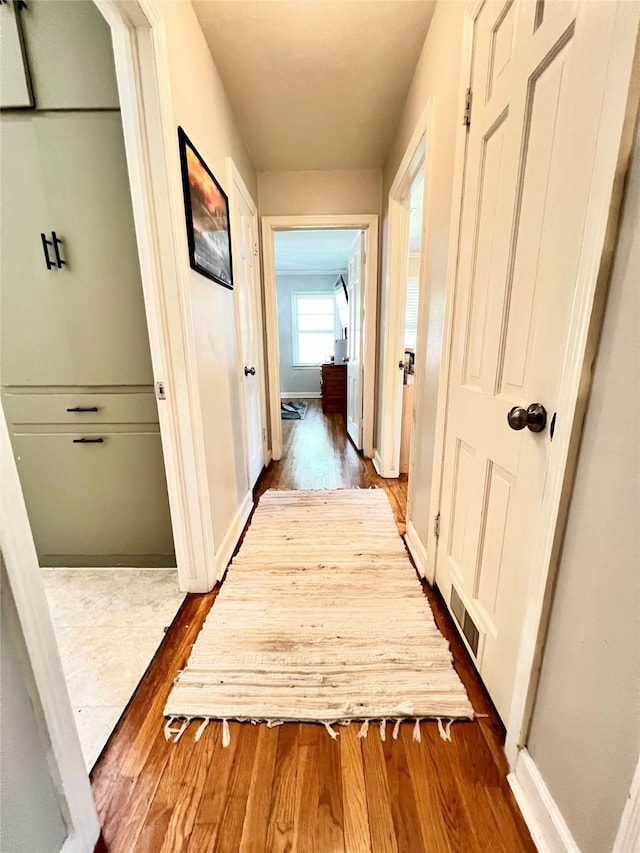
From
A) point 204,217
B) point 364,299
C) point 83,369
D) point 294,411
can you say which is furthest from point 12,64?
point 294,411

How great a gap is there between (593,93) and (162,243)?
4.19 ft

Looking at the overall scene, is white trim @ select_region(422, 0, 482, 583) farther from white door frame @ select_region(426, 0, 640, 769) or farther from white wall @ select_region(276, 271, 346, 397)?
white wall @ select_region(276, 271, 346, 397)

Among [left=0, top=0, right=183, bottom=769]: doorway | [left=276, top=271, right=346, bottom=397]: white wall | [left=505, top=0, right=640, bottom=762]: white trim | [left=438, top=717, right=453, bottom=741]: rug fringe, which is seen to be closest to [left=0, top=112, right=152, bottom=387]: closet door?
[left=0, top=0, right=183, bottom=769]: doorway

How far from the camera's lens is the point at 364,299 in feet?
10.1

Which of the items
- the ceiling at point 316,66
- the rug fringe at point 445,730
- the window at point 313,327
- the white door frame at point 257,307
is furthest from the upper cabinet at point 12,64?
the window at point 313,327

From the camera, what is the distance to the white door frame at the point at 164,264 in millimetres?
1127

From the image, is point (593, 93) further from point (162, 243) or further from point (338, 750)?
point (338, 750)

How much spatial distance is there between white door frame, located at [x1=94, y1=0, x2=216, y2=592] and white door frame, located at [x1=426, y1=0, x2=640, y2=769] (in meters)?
1.24

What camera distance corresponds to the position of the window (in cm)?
653

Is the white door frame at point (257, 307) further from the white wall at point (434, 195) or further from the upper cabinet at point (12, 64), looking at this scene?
the white wall at point (434, 195)

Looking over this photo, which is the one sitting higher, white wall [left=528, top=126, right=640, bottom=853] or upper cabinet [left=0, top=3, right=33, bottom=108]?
upper cabinet [left=0, top=3, right=33, bottom=108]

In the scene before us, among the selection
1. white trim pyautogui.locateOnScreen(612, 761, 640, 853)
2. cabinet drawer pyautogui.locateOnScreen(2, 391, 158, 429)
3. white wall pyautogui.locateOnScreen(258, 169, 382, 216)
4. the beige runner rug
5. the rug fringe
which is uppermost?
white wall pyautogui.locateOnScreen(258, 169, 382, 216)

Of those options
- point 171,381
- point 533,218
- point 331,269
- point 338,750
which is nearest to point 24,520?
point 171,381

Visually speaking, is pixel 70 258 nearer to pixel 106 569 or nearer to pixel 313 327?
pixel 106 569
